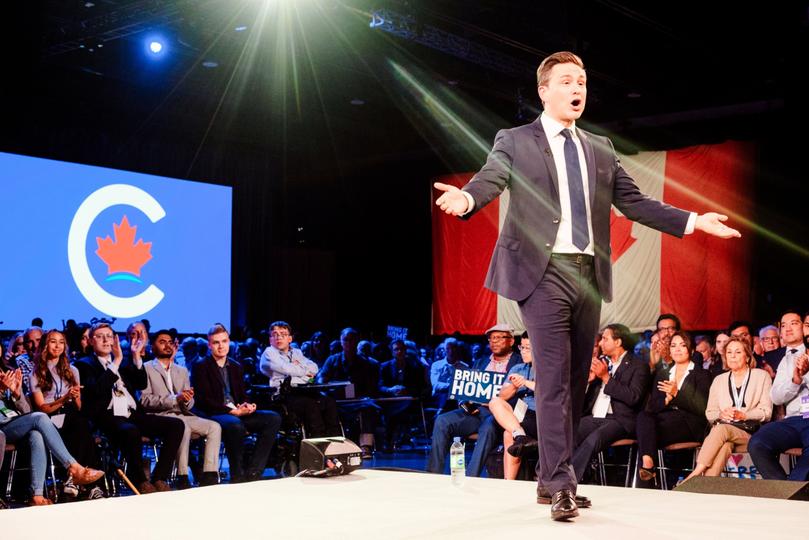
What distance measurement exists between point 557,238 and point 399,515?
0.99 m

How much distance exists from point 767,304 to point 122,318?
7812 millimetres

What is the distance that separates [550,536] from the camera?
228 centimetres

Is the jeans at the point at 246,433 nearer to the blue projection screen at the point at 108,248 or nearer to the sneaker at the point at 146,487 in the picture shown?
the sneaker at the point at 146,487

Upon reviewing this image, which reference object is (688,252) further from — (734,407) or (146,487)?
(146,487)

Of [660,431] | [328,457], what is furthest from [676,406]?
[328,457]

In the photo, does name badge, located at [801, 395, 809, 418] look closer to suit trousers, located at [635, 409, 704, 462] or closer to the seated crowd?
the seated crowd

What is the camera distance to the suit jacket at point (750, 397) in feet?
17.9

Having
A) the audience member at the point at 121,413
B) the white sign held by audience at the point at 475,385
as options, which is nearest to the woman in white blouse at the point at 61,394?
the audience member at the point at 121,413

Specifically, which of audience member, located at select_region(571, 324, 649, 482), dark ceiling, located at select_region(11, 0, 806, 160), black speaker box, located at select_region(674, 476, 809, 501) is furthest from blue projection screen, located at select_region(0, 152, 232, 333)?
black speaker box, located at select_region(674, 476, 809, 501)

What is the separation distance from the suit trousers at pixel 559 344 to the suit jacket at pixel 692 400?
10.8ft

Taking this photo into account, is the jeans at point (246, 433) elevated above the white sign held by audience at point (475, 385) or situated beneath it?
situated beneath

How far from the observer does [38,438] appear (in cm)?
562

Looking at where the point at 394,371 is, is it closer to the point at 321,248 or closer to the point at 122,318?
the point at 122,318

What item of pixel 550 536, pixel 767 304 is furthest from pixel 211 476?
→ pixel 767 304
